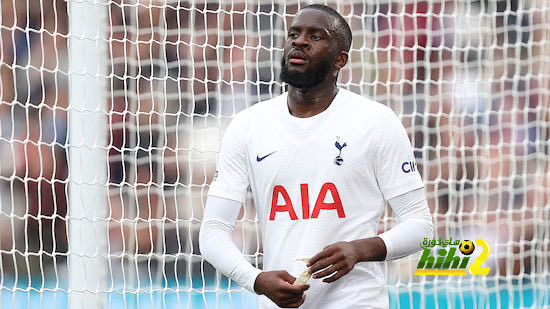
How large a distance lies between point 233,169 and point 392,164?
43 centimetres

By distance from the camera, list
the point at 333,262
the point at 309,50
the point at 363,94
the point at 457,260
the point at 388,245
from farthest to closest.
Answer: the point at 363,94 → the point at 457,260 → the point at 309,50 → the point at 388,245 → the point at 333,262

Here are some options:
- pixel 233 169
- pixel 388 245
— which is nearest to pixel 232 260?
pixel 233 169

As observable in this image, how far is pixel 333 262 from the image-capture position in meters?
2.28

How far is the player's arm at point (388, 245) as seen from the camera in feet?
7.50

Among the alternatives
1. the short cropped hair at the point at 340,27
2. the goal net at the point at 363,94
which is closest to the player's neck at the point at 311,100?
the short cropped hair at the point at 340,27

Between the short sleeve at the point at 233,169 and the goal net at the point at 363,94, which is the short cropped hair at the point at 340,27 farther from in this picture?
the goal net at the point at 363,94

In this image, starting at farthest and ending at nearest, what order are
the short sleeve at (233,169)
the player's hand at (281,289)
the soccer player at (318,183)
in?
the short sleeve at (233,169) → the soccer player at (318,183) → the player's hand at (281,289)

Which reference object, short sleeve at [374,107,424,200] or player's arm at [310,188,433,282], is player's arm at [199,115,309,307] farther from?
short sleeve at [374,107,424,200]

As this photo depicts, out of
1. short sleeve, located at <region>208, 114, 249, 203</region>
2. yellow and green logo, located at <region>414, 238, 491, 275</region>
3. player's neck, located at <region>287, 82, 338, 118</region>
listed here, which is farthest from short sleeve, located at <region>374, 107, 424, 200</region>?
yellow and green logo, located at <region>414, 238, 491, 275</region>

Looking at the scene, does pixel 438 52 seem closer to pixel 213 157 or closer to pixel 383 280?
pixel 213 157

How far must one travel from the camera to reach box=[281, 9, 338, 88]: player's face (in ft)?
8.16

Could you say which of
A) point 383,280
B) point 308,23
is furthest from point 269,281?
point 308,23

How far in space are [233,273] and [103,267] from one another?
1.74m

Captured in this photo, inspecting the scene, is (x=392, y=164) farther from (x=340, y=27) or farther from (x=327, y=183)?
(x=340, y=27)
